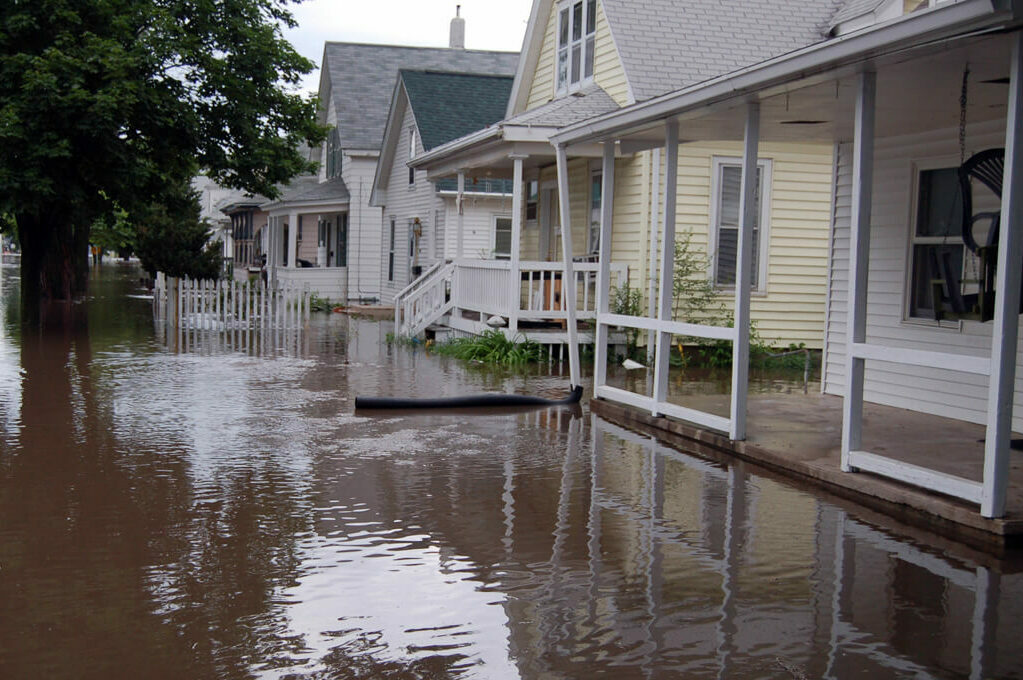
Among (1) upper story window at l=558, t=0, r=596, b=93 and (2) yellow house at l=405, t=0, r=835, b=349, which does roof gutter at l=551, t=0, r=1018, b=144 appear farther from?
(1) upper story window at l=558, t=0, r=596, b=93

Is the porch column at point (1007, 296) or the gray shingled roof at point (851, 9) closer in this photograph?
the porch column at point (1007, 296)

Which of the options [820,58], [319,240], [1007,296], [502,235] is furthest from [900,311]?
[319,240]

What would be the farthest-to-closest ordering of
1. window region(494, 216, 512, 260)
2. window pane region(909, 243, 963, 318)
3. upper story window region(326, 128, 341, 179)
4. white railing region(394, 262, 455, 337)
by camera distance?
upper story window region(326, 128, 341, 179) → window region(494, 216, 512, 260) → white railing region(394, 262, 455, 337) → window pane region(909, 243, 963, 318)

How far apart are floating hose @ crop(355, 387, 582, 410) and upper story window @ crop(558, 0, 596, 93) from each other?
8.93 meters

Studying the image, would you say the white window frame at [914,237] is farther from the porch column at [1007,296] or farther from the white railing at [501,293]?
the white railing at [501,293]

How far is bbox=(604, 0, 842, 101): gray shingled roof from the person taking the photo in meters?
18.2

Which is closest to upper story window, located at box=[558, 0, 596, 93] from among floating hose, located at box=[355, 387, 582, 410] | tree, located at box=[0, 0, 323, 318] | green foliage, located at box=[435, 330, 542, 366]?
green foliage, located at box=[435, 330, 542, 366]

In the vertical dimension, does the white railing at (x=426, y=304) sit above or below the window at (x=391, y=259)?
below

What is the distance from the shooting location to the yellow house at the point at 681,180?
58.6ft

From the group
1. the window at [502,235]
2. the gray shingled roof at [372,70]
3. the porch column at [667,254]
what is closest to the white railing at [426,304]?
the window at [502,235]

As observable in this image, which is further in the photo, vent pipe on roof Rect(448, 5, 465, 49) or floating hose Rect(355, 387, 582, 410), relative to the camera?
vent pipe on roof Rect(448, 5, 465, 49)

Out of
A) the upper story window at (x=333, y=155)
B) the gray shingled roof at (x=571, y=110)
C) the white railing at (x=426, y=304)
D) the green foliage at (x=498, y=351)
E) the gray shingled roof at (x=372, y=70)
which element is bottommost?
the green foliage at (x=498, y=351)

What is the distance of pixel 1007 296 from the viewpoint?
21.8 ft

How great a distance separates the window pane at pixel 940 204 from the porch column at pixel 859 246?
315 cm
